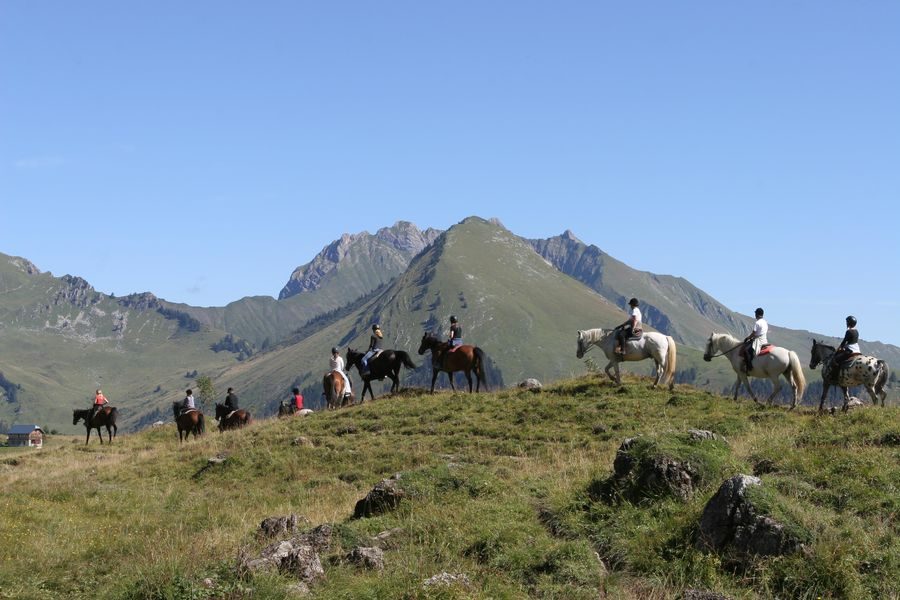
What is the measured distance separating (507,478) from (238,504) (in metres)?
8.17

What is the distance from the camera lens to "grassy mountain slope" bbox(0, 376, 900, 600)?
1372cm

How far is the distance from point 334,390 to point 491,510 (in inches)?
1069

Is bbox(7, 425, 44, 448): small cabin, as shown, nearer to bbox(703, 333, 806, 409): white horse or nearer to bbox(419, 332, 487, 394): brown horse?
bbox(419, 332, 487, 394): brown horse

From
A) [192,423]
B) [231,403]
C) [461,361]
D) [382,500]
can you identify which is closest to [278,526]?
[382,500]

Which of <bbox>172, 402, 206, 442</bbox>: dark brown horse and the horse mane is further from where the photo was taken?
<bbox>172, 402, 206, 442</bbox>: dark brown horse

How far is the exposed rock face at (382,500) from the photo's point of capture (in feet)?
62.0

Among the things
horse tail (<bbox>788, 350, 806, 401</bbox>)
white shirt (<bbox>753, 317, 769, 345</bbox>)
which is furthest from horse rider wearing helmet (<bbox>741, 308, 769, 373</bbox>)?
horse tail (<bbox>788, 350, 806, 401</bbox>)

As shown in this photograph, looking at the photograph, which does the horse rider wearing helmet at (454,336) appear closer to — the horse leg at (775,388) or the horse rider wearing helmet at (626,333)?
the horse rider wearing helmet at (626,333)

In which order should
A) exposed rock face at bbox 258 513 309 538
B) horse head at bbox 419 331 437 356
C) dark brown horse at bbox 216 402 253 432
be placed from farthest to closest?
dark brown horse at bbox 216 402 253 432, horse head at bbox 419 331 437 356, exposed rock face at bbox 258 513 309 538

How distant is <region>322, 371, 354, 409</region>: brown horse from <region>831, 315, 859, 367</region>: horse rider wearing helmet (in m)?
23.7

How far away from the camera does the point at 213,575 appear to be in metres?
13.8

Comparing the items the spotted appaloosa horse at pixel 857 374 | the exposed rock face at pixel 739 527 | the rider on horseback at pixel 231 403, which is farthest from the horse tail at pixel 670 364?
the rider on horseback at pixel 231 403

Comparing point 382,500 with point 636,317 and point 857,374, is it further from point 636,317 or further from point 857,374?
point 857,374

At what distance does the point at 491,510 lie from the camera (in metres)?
17.8
